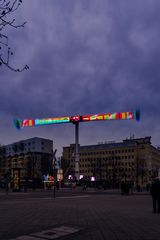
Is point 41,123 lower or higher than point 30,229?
higher

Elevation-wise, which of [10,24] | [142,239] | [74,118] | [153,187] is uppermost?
[74,118]

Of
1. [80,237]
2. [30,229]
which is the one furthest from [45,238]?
[30,229]

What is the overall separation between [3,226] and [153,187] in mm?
9720

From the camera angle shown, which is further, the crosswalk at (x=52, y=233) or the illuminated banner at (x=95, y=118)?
the illuminated banner at (x=95, y=118)

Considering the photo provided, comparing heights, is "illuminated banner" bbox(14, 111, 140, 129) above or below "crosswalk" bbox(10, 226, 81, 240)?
above

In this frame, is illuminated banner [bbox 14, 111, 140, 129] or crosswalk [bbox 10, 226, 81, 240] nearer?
crosswalk [bbox 10, 226, 81, 240]

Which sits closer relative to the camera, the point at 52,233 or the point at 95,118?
the point at 52,233

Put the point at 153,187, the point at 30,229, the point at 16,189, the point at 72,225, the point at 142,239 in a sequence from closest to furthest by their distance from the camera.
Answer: the point at 142,239
the point at 30,229
the point at 72,225
the point at 153,187
the point at 16,189

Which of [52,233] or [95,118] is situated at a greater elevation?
[95,118]

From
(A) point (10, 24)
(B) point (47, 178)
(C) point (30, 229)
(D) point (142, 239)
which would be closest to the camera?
(A) point (10, 24)

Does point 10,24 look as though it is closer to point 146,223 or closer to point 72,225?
point 72,225

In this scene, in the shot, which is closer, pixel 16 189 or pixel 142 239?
pixel 142 239

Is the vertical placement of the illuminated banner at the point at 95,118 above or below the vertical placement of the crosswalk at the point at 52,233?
above

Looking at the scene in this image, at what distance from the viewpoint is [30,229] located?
1518 centimetres
